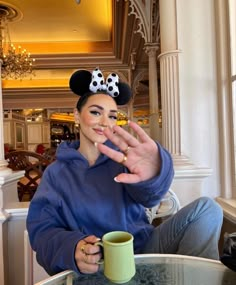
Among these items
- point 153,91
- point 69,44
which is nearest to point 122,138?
point 153,91

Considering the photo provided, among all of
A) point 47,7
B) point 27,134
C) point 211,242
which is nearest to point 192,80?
point 211,242

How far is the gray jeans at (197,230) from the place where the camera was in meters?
0.94

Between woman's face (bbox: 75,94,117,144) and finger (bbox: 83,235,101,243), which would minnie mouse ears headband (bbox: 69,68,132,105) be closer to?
woman's face (bbox: 75,94,117,144)

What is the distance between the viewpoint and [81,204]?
0.94 meters

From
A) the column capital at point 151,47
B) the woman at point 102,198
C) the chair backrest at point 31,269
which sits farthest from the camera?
the column capital at point 151,47

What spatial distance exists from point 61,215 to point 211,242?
0.51 metres

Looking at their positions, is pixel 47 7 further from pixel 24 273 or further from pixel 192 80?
pixel 24 273

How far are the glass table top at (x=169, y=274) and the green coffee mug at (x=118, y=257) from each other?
0.13 m

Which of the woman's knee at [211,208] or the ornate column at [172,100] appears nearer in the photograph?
the woman's knee at [211,208]

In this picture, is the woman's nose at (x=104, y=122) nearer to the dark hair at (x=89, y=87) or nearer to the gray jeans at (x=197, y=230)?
the dark hair at (x=89, y=87)

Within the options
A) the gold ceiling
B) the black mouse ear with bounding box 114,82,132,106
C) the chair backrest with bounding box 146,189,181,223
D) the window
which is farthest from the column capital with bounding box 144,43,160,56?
the black mouse ear with bounding box 114,82,132,106

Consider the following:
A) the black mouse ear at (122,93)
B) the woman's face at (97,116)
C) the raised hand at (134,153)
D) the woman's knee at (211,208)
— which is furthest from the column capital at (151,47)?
the raised hand at (134,153)

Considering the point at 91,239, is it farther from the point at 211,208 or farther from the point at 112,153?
the point at 211,208

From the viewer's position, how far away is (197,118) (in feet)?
6.06
